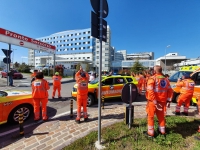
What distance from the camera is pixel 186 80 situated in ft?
14.6

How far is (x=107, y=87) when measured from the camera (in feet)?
21.0

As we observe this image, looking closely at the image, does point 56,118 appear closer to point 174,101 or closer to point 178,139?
point 178,139

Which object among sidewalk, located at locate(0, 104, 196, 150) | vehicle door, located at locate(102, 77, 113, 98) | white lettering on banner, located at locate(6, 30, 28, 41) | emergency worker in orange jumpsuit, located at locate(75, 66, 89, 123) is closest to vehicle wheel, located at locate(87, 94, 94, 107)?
vehicle door, located at locate(102, 77, 113, 98)

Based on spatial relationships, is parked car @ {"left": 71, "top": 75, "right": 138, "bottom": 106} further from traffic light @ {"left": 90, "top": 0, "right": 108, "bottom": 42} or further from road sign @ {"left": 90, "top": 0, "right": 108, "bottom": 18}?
road sign @ {"left": 90, "top": 0, "right": 108, "bottom": 18}

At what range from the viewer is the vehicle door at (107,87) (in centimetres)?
637

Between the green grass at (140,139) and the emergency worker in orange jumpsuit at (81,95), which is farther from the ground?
the emergency worker in orange jumpsuit at (81,95)

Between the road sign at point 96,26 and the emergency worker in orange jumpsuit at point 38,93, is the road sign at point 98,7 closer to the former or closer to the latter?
the road sign at point 96,26

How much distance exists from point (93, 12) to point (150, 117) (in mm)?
2926

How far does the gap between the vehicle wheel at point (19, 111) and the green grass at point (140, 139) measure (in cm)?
249

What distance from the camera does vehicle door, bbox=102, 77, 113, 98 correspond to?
251 inches

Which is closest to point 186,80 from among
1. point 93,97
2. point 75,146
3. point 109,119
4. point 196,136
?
point 196,136

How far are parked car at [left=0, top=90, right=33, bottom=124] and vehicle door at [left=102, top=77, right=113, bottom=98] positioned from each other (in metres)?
3.60

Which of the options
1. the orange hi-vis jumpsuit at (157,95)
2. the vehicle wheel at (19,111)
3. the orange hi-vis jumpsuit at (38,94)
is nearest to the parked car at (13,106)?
the vehicle wheel at (19,111)

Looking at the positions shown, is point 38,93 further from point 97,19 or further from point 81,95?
point 97,19
